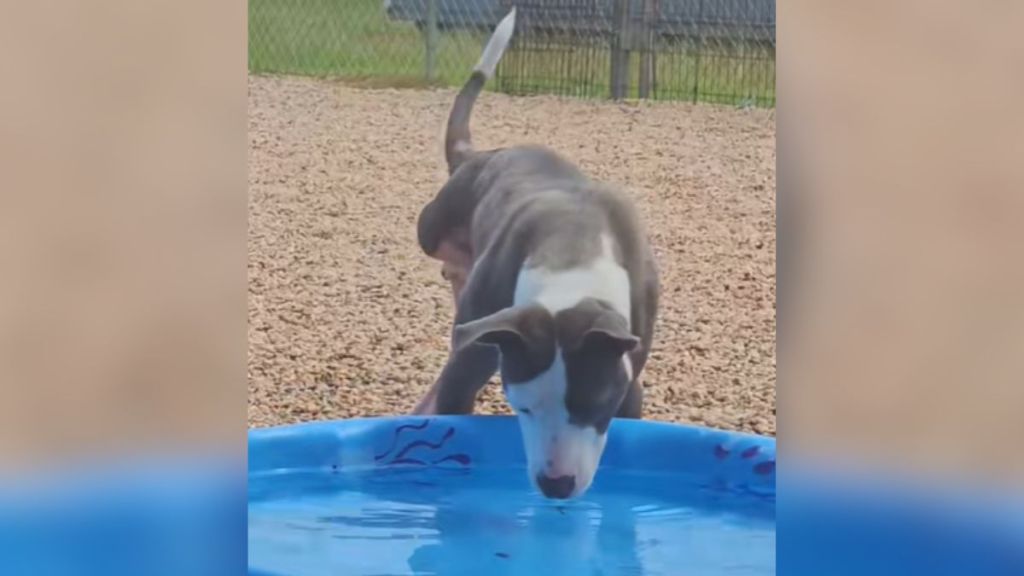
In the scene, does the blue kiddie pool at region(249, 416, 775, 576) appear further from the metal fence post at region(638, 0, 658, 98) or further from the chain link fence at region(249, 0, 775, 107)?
the metal fence post at region(638, 0, 658, 98)

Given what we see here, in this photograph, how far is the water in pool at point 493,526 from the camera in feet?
14.4

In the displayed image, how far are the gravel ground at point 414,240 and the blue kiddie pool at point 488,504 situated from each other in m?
0.35

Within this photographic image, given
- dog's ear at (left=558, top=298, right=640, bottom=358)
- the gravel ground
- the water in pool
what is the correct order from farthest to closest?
the gravel ground < dog's ear at (left=558, top=298, right=640, bottom=358) < the water in pool

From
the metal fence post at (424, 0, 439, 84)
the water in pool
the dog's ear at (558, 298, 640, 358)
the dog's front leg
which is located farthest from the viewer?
the metal fence post at (424, 0, 439, 84)

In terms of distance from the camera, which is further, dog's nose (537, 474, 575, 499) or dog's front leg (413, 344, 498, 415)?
dog's front leg (413, 344, 498, 415)

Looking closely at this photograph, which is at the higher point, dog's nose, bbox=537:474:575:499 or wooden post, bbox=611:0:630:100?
wooden post, bbox=611:0:630:100

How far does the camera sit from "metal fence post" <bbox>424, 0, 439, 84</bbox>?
6.11 metres

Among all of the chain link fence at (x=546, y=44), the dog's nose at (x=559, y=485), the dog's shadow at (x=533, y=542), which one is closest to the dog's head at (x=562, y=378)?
the dog's nose at (x=559, y=485)

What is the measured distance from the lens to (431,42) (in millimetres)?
6211

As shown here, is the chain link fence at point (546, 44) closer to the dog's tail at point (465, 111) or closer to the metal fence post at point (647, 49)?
the metal fence post at point (647, 49)

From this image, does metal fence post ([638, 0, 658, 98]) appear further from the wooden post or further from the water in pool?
the water in pool

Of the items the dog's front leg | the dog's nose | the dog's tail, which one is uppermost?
the dog's tail

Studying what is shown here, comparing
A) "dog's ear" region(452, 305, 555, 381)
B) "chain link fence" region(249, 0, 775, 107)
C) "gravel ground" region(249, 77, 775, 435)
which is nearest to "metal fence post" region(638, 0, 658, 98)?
"chain link fence" region(249, 0, 775, 107)
